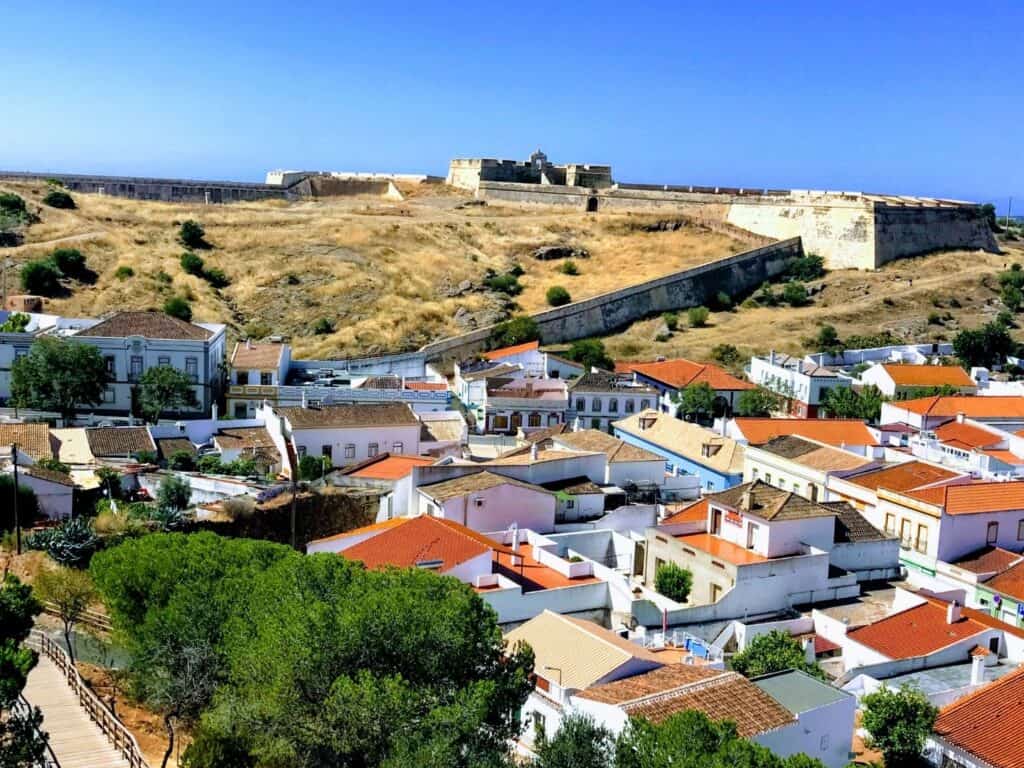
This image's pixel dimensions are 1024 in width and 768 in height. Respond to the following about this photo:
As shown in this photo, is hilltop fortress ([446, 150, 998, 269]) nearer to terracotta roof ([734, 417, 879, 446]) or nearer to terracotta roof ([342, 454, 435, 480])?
terracotta roof ([734, 417, 879, 446])

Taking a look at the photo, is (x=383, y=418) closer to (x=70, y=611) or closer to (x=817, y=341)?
(x=70, y=611)

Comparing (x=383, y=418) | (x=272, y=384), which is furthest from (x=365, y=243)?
(x=383, y=418)

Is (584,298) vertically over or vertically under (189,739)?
over

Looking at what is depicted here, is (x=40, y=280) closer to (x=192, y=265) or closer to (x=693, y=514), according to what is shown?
(x=192, y=265)

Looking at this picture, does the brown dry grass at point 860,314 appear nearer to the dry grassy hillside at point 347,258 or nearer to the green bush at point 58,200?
the dry grassy hillside at point 347,258

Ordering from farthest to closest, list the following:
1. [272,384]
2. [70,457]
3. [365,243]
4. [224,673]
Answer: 1. [365,243]
2. [272,384]
3. [70,457]
4. [224,673]

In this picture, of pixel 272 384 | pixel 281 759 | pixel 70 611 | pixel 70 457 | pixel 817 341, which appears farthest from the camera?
pixel 817 341
